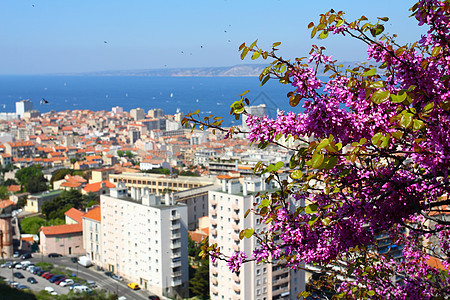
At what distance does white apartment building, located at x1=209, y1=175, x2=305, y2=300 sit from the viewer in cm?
1137

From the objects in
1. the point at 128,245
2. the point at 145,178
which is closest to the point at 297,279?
the point at 128,245

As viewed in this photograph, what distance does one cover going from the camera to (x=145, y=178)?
23.4m

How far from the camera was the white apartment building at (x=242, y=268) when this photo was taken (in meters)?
11.4

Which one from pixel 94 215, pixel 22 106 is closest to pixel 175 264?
pixel 94 215

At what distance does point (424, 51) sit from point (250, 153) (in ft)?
80.0

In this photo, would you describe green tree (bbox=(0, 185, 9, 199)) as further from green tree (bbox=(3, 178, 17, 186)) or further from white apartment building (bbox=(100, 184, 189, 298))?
white apartment building (bbox=(100, 184, 189, 298))

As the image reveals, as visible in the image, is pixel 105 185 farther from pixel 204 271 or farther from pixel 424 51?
pixel 424 51

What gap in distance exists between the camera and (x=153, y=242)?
44.2ft

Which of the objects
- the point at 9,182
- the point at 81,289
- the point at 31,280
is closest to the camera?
the point at 81,289

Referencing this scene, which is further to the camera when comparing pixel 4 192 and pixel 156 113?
pixel 156 113

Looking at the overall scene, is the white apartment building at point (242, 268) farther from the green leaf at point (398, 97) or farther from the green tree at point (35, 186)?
the green tree at point (35, 186)

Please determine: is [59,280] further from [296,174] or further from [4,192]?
[296,174]

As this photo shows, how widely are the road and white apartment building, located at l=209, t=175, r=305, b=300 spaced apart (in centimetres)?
241

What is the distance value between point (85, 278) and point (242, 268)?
17.1 ft
